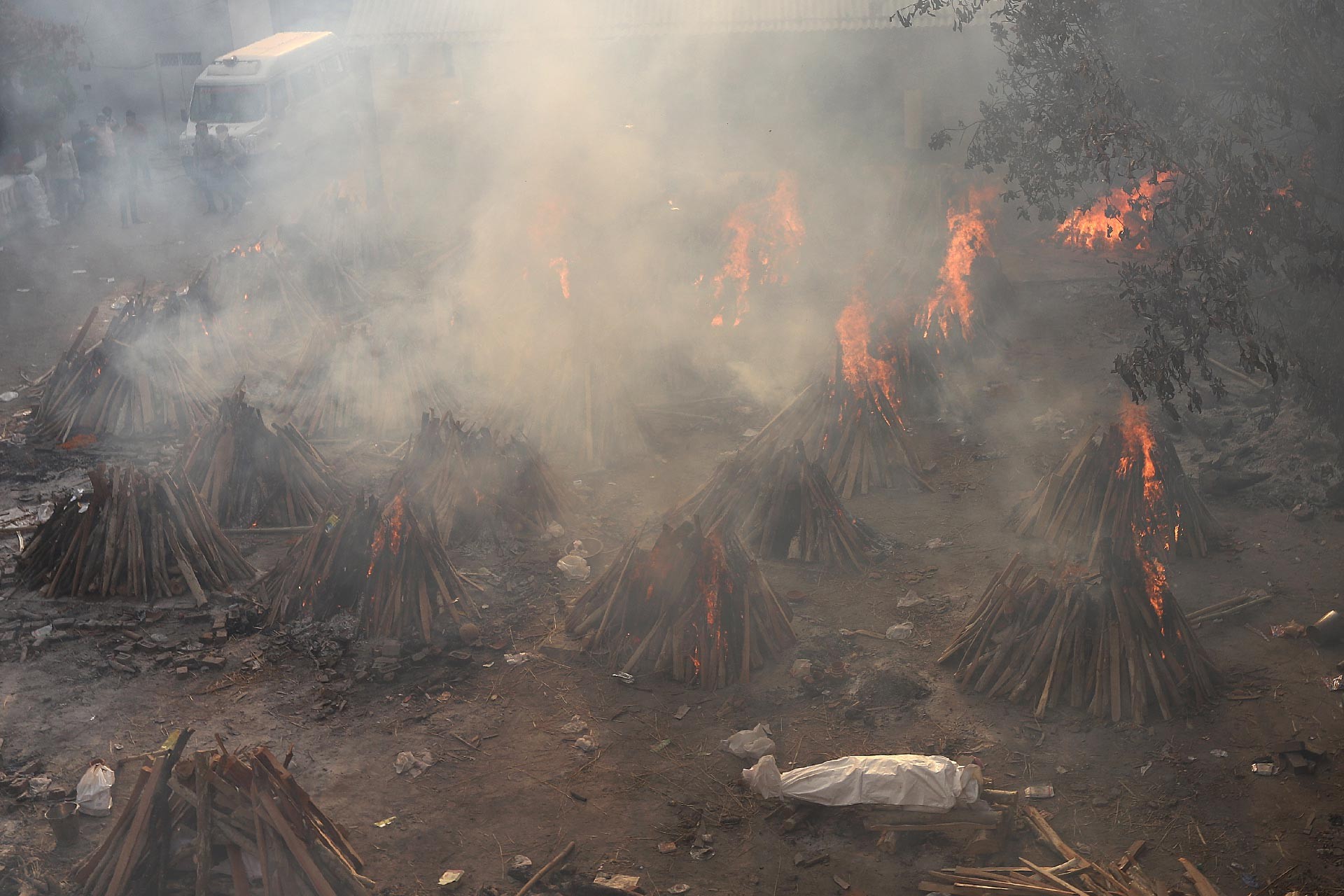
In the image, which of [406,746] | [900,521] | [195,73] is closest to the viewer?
[406,746]

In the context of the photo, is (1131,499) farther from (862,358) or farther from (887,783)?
(887,783)

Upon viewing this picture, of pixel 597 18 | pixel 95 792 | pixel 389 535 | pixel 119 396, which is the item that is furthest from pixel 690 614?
pixel 597 18

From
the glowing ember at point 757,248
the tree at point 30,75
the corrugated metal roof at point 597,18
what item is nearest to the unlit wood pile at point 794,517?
the glowing ember at point 757,248

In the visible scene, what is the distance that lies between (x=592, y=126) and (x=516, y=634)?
491 inches

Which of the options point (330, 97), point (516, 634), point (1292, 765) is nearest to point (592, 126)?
point (330, 97)

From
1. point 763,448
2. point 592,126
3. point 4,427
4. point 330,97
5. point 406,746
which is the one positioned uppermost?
point 330,97

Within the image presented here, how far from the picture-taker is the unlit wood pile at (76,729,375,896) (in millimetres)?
5656

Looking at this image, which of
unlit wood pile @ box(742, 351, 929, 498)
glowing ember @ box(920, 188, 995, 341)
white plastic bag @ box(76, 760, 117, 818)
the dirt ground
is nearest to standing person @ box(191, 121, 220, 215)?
the dirt ground

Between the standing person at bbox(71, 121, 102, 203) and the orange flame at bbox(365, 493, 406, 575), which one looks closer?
the orange flame at bbox(365, 493, 406, 575)

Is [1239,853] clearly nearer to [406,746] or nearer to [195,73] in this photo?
[406,746]

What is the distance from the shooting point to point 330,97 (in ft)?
82.9

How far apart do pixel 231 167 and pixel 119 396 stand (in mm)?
10399

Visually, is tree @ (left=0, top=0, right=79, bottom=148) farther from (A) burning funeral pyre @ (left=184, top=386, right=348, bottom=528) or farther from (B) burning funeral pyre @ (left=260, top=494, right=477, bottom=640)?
(B) burning funeral pyre @ (left=260, top=494, right=477, bottom=640)

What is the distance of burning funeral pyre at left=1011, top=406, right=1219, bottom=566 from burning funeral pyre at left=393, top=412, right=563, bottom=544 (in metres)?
4.56
